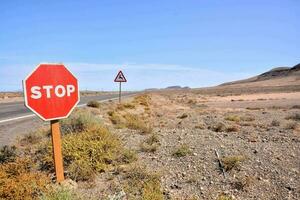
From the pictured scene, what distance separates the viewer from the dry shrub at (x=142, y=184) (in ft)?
18.2

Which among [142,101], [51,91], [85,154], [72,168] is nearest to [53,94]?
[51,91]

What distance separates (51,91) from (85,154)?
2.14m

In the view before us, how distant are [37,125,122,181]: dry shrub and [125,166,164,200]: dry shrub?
714mm

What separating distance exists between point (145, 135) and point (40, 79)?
577 centimetres

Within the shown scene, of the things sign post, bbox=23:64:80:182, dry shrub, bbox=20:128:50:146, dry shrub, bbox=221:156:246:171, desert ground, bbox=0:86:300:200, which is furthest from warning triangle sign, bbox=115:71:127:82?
sign post, bbox=23:64:80:182

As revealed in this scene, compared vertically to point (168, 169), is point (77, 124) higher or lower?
higher

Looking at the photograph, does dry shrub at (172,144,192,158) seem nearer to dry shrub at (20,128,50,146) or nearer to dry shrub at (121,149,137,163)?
dry shrub at (121,149,137,163)

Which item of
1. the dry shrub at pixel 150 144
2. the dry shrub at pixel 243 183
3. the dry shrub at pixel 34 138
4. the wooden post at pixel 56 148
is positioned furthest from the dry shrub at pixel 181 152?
the dry shrub at pixel 34 138

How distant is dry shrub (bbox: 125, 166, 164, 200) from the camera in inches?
218

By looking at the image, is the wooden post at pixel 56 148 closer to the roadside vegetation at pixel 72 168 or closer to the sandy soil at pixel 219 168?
the roadside vegetation at pixel 72 168

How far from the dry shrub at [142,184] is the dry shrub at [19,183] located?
4.76 feet

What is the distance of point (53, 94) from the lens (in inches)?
213

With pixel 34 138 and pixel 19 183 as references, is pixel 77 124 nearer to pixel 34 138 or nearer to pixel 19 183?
pixel 34 138

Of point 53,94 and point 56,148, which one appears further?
point 56,148
